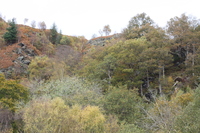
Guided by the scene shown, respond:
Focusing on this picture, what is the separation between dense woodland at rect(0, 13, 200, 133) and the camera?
11.9m

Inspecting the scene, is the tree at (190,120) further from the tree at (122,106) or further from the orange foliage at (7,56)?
the orange foliage at (7,56)

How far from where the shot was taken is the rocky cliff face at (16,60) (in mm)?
32531

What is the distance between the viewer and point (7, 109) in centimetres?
1647

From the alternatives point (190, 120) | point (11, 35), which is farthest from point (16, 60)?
point (190, 120)

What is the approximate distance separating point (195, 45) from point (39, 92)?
77.8ft

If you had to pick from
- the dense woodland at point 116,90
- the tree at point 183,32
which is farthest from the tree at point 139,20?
the tree at point 183,32

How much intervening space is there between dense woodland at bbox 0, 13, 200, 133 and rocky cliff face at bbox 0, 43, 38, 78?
0.18 meters

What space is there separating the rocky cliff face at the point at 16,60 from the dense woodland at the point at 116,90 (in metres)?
0.18

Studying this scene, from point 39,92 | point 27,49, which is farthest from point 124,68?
point 27,49

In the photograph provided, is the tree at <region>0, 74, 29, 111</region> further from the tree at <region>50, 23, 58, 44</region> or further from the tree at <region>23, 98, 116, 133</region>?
the tree at <region>50, 23, 58, 44</region>

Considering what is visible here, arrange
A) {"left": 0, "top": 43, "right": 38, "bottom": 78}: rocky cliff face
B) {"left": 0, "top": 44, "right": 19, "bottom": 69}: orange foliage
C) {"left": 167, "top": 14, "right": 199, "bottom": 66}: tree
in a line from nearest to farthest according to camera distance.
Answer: {"left": 167, "top": 14, "right": 199, "bottom": 66}: tree → {"left": 0, "top": 43, "right": 38, "bottom": 78}: rocky cliff face → {"left": 0, "top": 44, "right": 19, "bottom": 69}: orange foliage

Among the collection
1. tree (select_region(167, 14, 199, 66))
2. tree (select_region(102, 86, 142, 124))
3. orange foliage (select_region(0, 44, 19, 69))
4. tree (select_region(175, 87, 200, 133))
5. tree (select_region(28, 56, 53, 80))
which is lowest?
tree (select_region(102, 86, 142, 124))

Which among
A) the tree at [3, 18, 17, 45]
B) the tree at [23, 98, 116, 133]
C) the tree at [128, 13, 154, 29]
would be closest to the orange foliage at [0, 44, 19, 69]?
the tree at [3, 18, 17, 45]

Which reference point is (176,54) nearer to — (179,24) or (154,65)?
(179,24)
